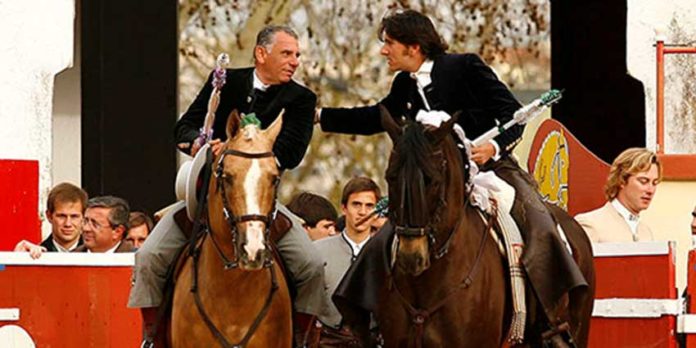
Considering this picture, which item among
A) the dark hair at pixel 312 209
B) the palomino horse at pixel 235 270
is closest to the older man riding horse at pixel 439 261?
the palomino horse at pixel 235 270

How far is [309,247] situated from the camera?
12.0m

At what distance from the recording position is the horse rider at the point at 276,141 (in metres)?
11.9

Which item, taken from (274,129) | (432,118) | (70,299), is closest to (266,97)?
(274,129)

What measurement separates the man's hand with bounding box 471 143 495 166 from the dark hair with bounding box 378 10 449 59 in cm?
67

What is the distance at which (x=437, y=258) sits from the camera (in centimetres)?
1121

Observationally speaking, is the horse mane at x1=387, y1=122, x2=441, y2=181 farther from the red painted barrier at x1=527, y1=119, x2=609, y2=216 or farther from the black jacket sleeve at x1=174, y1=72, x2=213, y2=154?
the red painted barrier at x1=527, y1=119, x2=609, y2=216

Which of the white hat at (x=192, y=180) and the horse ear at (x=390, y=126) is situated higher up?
the horse ear at (x=390, y=126)

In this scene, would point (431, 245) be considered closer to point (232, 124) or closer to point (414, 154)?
point (414, 154)

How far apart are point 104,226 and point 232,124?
3.49 m

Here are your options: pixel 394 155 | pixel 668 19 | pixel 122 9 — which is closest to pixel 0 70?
pixel 122 9

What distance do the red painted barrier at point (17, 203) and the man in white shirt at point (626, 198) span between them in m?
4.00

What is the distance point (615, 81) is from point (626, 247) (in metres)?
6.41

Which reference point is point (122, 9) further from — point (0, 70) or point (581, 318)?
point (581, 318)

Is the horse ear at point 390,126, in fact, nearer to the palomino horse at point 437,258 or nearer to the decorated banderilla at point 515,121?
the palomino horse at point 437,258
